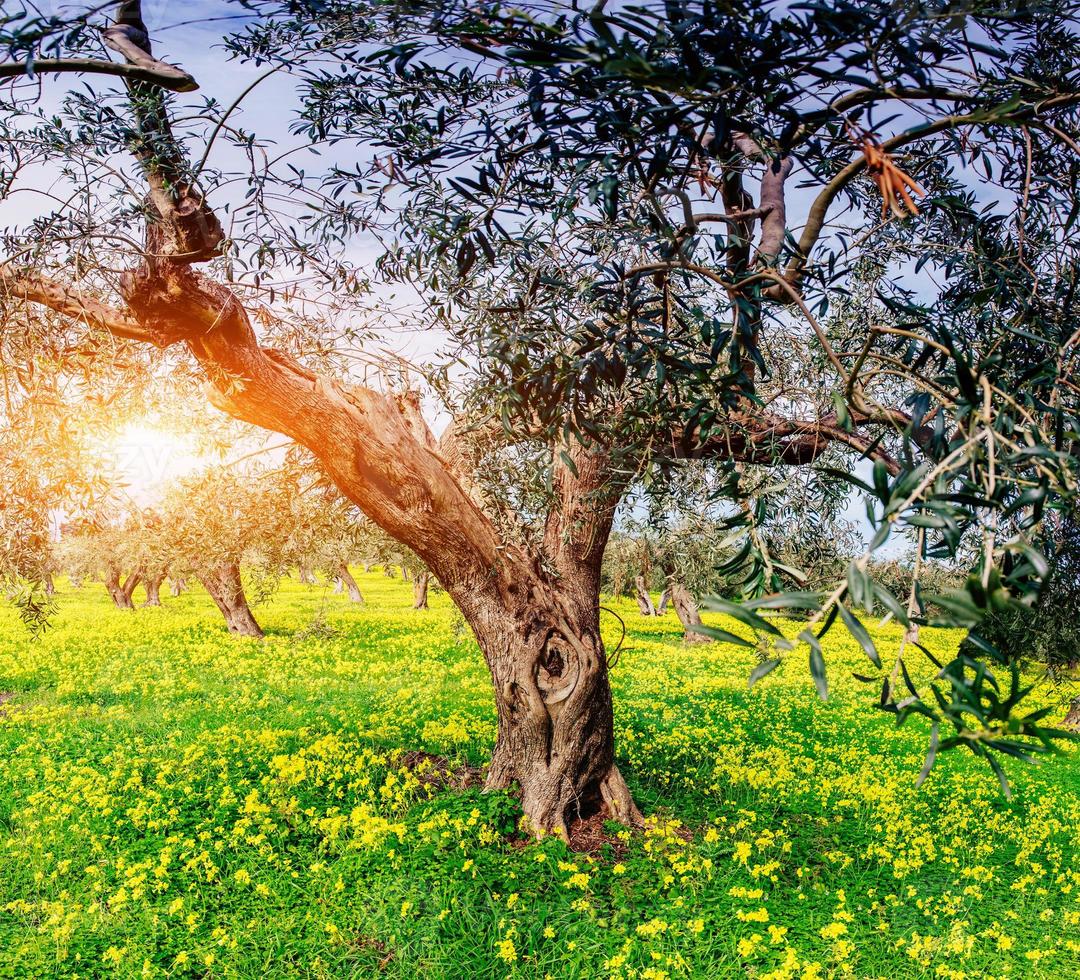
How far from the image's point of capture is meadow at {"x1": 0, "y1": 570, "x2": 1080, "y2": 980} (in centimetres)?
683

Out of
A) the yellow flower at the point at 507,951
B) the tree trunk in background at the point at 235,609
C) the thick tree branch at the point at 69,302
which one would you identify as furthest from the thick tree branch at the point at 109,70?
the tree trunk in background at the point at 235,609

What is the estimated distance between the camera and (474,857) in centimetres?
800

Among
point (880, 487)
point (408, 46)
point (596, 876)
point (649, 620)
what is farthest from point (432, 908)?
point (649, 620)

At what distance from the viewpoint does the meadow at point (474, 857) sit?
6.83 m

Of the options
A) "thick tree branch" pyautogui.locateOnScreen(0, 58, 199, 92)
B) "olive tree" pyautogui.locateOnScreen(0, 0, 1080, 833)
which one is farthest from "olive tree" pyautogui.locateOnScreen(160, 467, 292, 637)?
"thick tree branch" pyautogui.locateOnScreen(0, 58, 199, 92)

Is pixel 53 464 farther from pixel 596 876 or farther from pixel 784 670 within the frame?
pixel 784 670

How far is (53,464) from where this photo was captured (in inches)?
333

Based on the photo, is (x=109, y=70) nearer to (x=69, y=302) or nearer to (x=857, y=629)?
(x=69, y=302)

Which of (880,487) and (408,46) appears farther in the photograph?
(408,46)

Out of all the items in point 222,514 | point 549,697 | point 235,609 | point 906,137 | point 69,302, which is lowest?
point 235,609

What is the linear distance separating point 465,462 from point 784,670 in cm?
1968

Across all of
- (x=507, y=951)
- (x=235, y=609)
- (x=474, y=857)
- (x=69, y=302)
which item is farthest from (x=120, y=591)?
(x=507, y=951)

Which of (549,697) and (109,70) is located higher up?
(109,70)

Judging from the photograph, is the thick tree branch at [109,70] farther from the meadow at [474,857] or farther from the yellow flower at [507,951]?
the yellow flower at [507,951]
